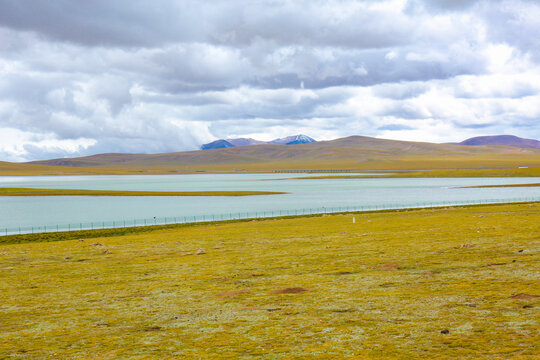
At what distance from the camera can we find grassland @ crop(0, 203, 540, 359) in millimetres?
13156

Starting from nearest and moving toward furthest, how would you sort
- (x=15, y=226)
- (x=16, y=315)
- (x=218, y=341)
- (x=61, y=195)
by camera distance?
(x=218, y=341) → (x=16, y=315) → (x=15, y=226) → (x=61, y=195)

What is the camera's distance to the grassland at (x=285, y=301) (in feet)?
43.2

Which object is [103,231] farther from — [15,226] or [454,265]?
[454,265]

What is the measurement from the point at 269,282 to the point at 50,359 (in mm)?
10845

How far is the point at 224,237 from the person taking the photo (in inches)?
1677

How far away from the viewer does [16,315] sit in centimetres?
1803

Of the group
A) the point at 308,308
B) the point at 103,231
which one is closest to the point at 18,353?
the point at 308,308

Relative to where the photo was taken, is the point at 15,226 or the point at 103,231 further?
the point at 15,226

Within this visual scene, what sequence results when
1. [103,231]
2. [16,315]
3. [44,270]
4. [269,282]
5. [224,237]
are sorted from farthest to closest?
[103,231]
[224,237]
[44,270]
[269,282]
[16,315]

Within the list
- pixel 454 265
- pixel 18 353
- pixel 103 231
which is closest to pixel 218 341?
pixel 18 353

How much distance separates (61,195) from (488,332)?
12576 cm

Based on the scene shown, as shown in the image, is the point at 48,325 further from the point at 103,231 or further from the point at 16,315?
the point at 103,231

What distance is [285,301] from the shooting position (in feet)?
60.4

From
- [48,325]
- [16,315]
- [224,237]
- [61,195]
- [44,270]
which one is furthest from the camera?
[61,195]
